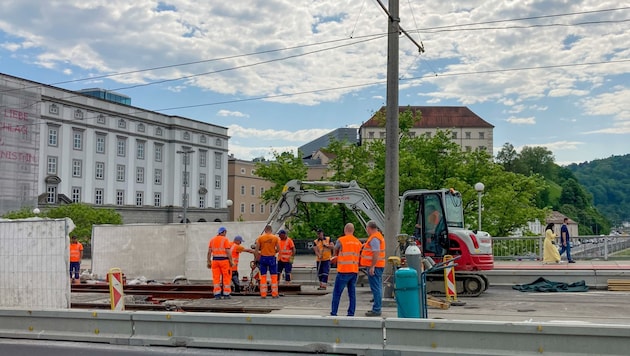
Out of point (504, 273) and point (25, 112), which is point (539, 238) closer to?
point (504, 273)

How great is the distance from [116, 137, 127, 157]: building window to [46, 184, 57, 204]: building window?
10573 mm

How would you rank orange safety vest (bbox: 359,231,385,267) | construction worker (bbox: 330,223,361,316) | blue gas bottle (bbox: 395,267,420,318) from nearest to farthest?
blue gas bottle (bbox: 395,267,420,318)
construction worker (bbox: 330,223,361,316)
orange safety vest (bbox: 359,231,385,267)

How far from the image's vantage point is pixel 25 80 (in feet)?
192

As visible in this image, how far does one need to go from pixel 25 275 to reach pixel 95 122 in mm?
62280

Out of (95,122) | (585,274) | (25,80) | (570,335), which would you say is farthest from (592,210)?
(570,335)

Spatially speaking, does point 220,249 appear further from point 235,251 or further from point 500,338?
point 500,338

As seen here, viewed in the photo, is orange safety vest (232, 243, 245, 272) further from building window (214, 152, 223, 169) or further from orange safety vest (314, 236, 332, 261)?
building window (214, 152, 223, 169)

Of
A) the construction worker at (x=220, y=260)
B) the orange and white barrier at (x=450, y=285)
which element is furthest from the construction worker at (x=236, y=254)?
the orange and white barrier at (x=450, y=285)

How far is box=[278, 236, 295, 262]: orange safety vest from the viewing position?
1730 centimetres

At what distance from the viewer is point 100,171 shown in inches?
2808

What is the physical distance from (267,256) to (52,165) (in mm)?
56305

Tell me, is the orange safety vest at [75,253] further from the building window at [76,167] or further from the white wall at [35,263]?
the building window at [76,167]

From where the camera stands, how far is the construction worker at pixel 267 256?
49.8ft

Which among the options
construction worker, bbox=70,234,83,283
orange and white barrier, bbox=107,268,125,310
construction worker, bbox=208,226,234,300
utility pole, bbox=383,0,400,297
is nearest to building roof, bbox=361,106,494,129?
construction worker, bbox=70,234,83,283
